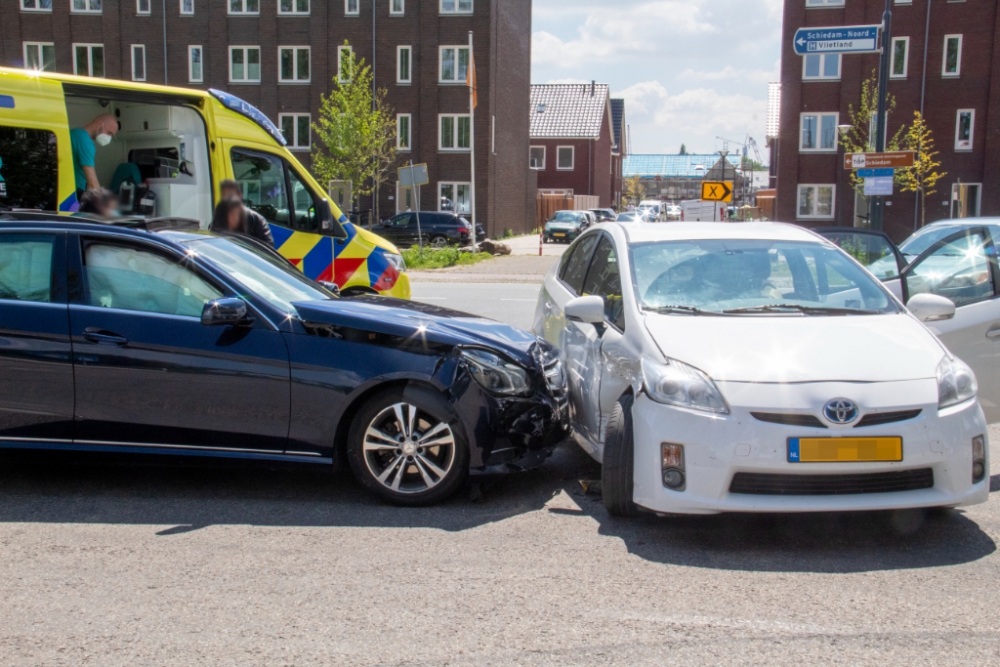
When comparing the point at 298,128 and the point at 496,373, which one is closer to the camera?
the point at 496,373

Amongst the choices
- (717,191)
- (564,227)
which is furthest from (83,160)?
(564,227)

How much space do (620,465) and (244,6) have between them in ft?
149

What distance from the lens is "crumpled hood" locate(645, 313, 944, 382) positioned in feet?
15.5

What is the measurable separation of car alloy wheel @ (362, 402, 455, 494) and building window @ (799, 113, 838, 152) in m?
40.9

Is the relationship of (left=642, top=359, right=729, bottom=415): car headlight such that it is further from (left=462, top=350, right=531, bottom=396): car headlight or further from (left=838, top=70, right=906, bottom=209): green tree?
(left=838, top=70, right=906, bottom=209): green tree

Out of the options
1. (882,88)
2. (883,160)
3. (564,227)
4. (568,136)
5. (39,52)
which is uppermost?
(39,52)

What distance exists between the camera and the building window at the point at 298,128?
4647 cm

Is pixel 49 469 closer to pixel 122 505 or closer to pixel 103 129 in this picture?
pixel 122 505

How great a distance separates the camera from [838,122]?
42750 millimetres

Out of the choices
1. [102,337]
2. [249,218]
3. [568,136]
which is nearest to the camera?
[102,337]

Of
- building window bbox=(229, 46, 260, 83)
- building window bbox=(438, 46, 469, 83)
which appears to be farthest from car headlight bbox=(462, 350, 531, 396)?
building window bbox=(229, 46, 260, 83)

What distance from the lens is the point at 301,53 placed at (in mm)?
46156

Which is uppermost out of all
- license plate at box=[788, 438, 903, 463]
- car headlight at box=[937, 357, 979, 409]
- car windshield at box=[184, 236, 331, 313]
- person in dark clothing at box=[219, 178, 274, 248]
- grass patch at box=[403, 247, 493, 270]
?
person in dark clothing at box=[219, 178, 274, 248]

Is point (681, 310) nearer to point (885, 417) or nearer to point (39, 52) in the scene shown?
point (885, 417)
